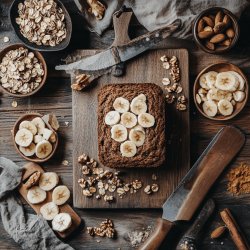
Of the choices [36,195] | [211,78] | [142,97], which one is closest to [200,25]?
[211,78]

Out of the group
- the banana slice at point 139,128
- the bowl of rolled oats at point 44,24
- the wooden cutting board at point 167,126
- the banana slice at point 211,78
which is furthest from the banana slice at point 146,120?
the bowl of rolled oats at point 44,24

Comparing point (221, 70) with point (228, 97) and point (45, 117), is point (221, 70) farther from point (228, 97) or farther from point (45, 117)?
point (45, 117)

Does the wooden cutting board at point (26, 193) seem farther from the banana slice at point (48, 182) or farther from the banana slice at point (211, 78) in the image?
the banana slice at point (211, 78)

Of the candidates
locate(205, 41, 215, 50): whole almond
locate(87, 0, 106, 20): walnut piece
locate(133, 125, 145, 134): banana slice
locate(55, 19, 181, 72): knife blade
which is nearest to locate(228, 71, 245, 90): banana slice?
locate(205, 41, 215, 50): whole almond

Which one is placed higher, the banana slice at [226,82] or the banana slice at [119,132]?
the banana slice at [226,82]

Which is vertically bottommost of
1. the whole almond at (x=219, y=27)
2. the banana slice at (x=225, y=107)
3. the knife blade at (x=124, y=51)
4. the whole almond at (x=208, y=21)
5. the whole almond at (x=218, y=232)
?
the whole almond at (x=218, y=232)

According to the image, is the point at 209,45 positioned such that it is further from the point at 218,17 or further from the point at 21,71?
the point at 21,71
